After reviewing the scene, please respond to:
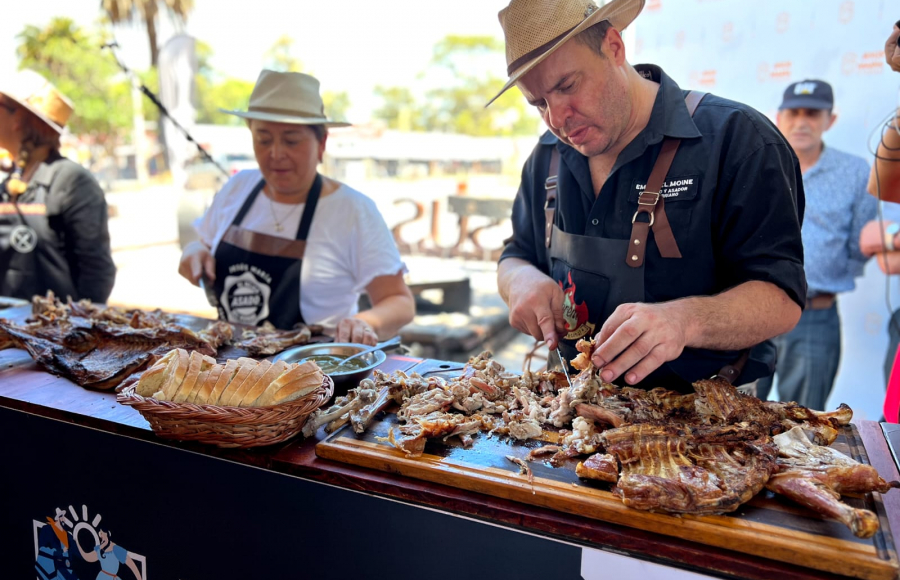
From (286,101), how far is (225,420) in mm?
2189

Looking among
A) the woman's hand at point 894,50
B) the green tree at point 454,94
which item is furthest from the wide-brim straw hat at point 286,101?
the green tree at point 454,94

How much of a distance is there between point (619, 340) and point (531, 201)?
124 cm

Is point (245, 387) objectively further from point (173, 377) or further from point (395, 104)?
point (395, 104)

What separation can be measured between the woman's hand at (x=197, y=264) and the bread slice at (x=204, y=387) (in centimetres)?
171

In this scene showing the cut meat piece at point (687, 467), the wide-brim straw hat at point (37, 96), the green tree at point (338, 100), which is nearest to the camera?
the cut meat piece at point (687, 467)

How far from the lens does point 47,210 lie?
14.5ft

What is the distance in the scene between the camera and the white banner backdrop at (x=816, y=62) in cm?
461

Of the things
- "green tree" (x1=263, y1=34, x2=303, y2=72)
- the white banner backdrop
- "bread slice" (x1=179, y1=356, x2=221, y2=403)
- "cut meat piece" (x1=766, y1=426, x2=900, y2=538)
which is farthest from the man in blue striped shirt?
"green tree" (x1=263, y1=34, x2=303, y2=72)

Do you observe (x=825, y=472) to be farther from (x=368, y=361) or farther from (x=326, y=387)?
(x=368, y=361)

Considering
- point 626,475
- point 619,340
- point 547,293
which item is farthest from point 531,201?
point 626,475

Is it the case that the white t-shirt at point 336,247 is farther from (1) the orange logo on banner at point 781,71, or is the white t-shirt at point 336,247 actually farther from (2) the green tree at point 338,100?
(2) the green tree at point 338,100

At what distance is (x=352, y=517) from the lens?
5.98ft

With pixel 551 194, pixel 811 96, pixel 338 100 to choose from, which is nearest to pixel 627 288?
pixel 551 194

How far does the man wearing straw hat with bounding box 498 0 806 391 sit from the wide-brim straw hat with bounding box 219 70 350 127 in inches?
59.3
